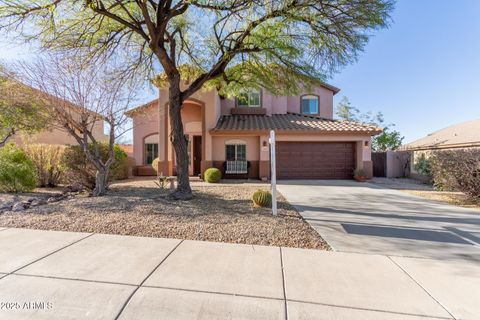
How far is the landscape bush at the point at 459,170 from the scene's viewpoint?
30.5 ft

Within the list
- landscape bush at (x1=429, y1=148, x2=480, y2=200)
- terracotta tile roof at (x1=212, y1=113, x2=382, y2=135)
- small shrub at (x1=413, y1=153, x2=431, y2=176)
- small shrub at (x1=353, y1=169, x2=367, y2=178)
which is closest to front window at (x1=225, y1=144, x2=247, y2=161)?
terracotta tile roof at (x1=212, y1=113, x2=382, y2=135)

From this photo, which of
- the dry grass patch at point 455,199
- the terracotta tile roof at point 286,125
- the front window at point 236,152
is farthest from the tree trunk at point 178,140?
the dry grass patch at point 455,199

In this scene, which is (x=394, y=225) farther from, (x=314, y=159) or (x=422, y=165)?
(x=422, y=165)

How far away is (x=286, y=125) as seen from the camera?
16297 mm

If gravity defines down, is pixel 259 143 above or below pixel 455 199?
above

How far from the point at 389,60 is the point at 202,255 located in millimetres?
17963

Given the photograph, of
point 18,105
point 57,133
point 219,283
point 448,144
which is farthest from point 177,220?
point 57,133

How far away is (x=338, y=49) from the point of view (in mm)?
8227

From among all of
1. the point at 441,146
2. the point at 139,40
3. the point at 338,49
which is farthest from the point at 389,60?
the point at 139,40

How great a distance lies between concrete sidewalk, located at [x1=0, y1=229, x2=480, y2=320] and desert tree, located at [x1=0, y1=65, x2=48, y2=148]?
644 centimetres

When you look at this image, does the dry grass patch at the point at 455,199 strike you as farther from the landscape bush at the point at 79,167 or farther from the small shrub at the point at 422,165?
the landscape bush at the point at 79,167

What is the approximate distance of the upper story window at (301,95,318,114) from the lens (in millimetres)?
19906

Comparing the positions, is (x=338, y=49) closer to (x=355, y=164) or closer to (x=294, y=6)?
(x=294, y=6)

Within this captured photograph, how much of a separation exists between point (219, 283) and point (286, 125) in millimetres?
13846
